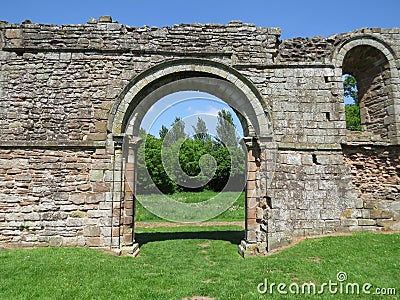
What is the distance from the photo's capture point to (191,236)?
1054 cm

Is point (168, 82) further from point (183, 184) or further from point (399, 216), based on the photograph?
point (183, 184)

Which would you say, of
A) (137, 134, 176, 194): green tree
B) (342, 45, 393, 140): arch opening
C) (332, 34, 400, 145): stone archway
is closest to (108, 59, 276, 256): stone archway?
(332, 34, 400, 145): stone archway

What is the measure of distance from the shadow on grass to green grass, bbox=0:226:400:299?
76.4 inches

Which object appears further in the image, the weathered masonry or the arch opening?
the arch opening

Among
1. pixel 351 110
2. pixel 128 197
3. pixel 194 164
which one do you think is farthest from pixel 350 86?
pixel 128 197

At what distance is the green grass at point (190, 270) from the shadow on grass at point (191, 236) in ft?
6.37

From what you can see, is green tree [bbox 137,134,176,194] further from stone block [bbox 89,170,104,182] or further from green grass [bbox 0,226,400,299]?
green grass [bbox 0,226,400,299]

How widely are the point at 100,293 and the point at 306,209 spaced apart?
5.19 metres

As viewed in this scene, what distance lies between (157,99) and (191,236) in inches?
201

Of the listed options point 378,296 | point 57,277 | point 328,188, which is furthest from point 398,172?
point 57,277

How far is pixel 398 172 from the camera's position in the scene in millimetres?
8039

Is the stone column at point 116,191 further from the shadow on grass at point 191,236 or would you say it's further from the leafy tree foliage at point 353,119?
the leafy tree foliage at point 353,119

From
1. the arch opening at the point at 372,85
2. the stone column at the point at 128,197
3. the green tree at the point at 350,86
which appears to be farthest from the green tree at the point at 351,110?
the stone column at the point at 128,197

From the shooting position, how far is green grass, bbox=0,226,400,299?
15.1ft
